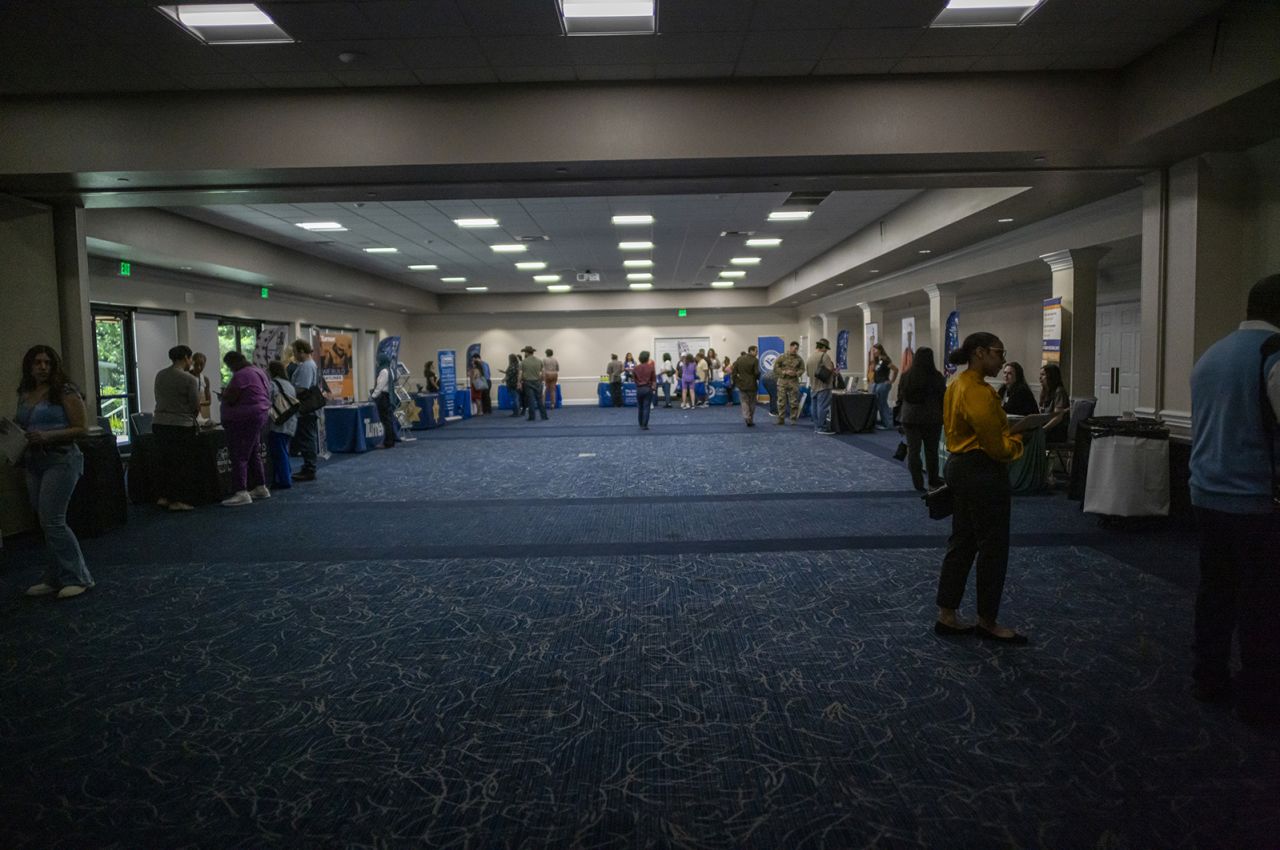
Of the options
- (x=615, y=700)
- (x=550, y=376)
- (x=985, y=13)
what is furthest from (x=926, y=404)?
(x=550, y=376)

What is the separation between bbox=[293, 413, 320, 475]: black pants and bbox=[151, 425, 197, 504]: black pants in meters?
1.67

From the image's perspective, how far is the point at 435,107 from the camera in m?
6.17

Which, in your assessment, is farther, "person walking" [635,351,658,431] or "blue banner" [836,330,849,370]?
"blue banner" [836,330,849,370]

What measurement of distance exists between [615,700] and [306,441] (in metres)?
7.72

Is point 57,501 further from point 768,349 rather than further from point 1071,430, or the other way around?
point 768,349

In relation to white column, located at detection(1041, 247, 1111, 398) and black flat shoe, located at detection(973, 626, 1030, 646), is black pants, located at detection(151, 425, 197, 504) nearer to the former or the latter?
black flat shoe, located at detection(973, 626, 1030, 646)

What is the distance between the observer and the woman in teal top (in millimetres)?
4449

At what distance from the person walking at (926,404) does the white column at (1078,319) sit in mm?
3267

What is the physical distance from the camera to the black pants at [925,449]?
289 inches

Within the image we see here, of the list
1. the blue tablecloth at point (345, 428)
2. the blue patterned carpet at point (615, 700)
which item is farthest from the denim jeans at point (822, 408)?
the blue tablecloth at point (345, 428)

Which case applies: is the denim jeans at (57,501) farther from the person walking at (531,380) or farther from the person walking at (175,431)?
the person walking at (531,380)

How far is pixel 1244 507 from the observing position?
2.80 m

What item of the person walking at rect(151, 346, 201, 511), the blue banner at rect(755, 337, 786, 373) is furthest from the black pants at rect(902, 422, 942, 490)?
the blue banner at rect(755, 337, 786, 373)

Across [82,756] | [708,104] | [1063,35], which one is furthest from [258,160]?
[1063,35]
